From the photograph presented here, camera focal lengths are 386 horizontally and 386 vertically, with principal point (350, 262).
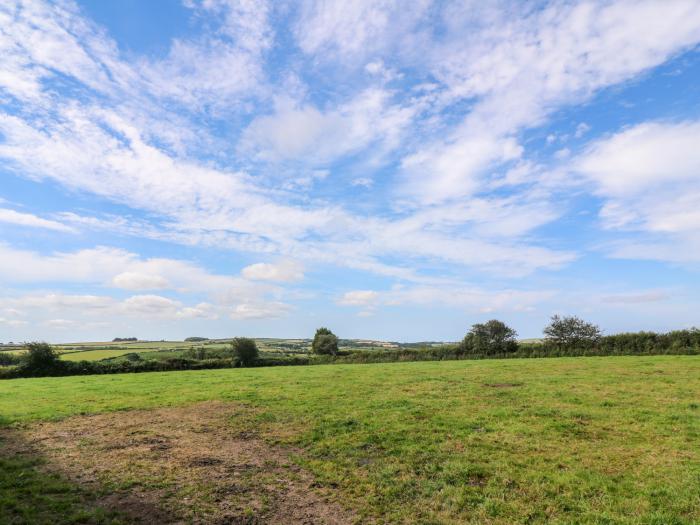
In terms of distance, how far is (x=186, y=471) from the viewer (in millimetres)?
9961

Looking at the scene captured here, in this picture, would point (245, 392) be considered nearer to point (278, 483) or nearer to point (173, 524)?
point (278, 483)

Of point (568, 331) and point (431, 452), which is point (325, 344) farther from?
point (431, 452)

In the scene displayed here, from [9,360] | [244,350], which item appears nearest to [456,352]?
[244,350]

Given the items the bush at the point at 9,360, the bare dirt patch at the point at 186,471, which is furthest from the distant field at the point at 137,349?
the bare dirt patch at the point at 186,471

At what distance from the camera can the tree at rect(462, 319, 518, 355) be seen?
56812mm

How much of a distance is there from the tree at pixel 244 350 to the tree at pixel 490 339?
3152 centimetres

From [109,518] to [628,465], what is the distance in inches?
463

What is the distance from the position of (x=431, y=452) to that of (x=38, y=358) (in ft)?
165

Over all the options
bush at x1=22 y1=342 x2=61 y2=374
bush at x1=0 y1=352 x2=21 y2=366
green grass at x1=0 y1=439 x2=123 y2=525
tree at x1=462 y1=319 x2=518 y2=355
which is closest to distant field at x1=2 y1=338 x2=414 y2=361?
bush at x1=0 y1=352 x2=21 y2=366

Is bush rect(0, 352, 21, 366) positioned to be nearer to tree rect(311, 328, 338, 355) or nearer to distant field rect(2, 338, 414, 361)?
distant field rect(2, 338, 414, 361)

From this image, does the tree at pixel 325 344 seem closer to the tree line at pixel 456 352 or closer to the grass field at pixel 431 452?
the tree line at pixel 456 352

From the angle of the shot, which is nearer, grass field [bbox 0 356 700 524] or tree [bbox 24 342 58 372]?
grass field [bbox 0 356 700 524]

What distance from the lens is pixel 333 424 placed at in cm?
1431

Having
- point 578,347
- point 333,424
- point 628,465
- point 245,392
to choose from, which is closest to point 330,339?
point 578,347
